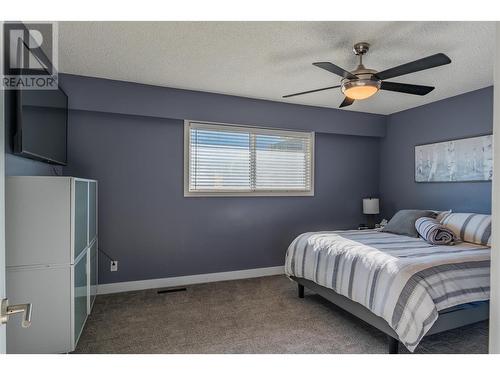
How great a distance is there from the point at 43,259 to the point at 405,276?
2.49m

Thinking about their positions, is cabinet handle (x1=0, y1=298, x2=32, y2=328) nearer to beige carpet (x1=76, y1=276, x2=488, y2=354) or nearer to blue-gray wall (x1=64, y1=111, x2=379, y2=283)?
beige carpet (x1=76, y1=276, x2=488, y2=354)

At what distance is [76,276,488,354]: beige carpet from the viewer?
7.13ft

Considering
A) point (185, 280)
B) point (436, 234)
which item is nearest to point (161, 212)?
point (185, 280)

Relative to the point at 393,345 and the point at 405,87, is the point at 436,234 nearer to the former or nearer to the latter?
the point at 393,345

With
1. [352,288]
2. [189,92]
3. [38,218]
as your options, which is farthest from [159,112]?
[352,288]

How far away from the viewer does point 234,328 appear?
2477 mm

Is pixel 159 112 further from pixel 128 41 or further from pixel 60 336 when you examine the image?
pixel 60 336

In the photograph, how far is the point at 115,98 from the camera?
125 inches

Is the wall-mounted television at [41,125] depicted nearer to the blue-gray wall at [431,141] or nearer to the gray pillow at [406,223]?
the gray pillow at [406,223]

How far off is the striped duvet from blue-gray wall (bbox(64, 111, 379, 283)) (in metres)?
1.30

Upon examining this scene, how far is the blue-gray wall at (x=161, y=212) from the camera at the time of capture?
330 cm

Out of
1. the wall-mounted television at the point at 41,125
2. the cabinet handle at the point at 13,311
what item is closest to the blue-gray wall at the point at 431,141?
the cabinet handle at the point at 13,311

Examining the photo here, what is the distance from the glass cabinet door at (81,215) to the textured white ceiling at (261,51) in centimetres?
119

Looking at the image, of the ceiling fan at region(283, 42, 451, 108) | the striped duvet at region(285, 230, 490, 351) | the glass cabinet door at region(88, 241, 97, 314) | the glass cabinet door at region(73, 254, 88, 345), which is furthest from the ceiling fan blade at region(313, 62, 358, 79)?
the glass cabinet door at region(88, 241, 97, 314)
